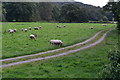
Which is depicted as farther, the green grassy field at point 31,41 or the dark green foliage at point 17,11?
the dark green foliage at point 17,11

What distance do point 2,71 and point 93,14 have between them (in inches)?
5138

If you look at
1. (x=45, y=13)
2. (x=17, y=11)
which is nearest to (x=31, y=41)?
(x=17, y=11)

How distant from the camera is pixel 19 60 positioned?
18609 mm

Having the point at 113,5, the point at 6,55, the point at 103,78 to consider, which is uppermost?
the point at 113,5

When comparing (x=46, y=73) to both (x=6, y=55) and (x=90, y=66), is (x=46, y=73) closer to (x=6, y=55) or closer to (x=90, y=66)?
(x=90, y=66)

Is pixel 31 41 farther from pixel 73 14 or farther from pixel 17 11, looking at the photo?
pixel 73 14

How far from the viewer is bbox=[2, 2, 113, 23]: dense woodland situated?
99.9 m

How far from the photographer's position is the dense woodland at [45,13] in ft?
328

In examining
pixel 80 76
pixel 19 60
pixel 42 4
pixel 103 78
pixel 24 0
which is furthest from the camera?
pixel 42 4

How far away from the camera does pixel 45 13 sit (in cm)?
13062

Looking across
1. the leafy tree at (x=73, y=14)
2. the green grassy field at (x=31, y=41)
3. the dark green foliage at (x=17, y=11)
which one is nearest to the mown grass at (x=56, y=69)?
the green grassy field at (x=31, y=41)

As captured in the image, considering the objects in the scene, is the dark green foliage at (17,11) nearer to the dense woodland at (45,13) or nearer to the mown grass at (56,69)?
the dense woodland at (45,13)

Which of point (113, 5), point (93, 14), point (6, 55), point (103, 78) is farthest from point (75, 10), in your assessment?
point (103, 78)

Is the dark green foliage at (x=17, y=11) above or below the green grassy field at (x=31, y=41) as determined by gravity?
above
